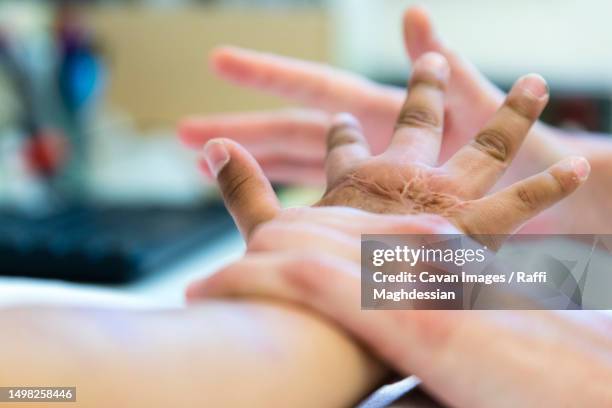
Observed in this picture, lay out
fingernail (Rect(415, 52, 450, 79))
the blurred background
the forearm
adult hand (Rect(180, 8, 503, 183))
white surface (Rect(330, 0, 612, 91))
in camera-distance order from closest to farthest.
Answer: the forearm → fingernail (Rect(415, 52, 450, 79)) → adult hand (Rect(180, 8, 503, 183)) → the blurred background → white surface (Rect(330, 0, 612, 91))

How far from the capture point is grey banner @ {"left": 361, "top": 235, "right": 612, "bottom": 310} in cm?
27

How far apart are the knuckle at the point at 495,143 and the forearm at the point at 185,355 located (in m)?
0.09

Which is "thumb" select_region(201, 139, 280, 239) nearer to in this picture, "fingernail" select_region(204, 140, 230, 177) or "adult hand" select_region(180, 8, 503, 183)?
"fingernail" select_region(204, 140, 230, 177)

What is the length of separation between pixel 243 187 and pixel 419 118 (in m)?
0.08

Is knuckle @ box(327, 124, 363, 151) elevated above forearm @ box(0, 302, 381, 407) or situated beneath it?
elevated above

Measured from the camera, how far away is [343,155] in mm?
329

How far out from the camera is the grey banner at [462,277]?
0.27m

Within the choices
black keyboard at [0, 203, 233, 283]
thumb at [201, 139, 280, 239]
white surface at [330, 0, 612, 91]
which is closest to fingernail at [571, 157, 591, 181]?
thumb at [201, 139, 280, 239]

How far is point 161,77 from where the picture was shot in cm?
151

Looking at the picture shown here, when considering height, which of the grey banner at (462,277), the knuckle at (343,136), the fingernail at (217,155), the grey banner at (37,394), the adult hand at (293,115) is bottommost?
the grey banner at (37,394)

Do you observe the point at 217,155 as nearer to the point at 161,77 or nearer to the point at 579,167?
the point at 579,167

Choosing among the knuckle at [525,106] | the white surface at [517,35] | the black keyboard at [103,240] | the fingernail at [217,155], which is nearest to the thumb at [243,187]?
the fingernail at [217,155]

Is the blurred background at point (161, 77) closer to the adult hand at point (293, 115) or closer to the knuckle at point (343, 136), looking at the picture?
the adult hand at point (293, 115)

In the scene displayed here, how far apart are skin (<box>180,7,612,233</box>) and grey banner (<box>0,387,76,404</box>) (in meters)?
0.22
